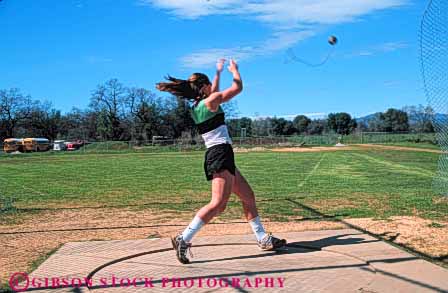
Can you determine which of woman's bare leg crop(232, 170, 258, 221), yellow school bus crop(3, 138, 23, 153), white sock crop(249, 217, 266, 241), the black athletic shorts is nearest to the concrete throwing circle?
white sock crop(249, 217, 266, 241)

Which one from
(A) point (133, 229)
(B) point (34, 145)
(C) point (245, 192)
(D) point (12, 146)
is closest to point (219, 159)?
(C) point (245, 192)

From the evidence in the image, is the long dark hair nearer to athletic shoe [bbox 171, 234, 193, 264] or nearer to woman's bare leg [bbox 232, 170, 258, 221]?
woman's bare leg [bbox 232, 170, 258, 221]

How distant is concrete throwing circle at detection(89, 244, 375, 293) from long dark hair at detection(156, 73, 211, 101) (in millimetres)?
1820

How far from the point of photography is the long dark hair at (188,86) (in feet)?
17.9

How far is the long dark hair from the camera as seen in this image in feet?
17.9

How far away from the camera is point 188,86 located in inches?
215

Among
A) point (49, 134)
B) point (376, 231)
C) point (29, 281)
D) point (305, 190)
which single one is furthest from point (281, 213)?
point (49, 134)

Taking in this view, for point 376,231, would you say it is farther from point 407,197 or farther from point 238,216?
point 407,197

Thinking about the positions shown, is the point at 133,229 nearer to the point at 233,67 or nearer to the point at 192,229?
the point at 192,229

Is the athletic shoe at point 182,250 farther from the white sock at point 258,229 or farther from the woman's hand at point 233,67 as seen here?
the woman's hand at point 233,67

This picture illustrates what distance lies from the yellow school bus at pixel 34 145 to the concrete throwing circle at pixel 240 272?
64111mm

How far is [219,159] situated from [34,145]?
65.9 metres

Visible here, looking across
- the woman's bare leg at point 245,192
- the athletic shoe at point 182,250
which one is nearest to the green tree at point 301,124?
the woman's bare leg at point 245,192

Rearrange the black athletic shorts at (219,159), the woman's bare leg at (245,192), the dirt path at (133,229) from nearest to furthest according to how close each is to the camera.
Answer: the black athletic shorts at (219,159) < the woman's bare leg at (245,192) < the dirt path at (133,229)
